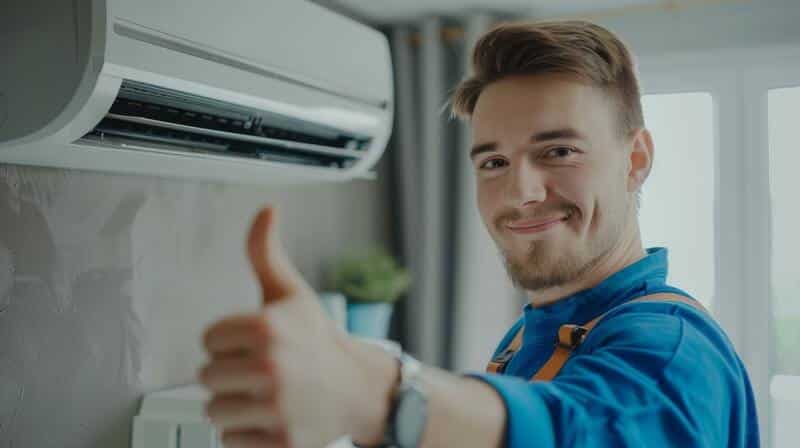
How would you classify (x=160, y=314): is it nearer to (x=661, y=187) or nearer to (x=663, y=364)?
(x=663, y=364)

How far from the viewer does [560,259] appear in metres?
1.07

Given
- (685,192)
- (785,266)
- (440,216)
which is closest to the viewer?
(785,266)

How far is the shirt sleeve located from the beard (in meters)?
0.20

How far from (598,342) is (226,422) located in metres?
0.47

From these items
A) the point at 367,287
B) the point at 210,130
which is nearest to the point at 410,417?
the point at 210,130

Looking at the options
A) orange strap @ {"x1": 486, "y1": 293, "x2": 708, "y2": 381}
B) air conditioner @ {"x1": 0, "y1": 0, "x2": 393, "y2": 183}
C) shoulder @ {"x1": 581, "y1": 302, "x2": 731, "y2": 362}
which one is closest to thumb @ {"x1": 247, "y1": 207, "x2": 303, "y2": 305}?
shoulder @ {"x1": 581, "y1": 302, "x2": 731, "y2": 362}

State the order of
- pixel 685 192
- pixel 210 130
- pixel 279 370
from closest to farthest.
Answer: pixel 279 370 < pixel 210 130 < pixel 685 192

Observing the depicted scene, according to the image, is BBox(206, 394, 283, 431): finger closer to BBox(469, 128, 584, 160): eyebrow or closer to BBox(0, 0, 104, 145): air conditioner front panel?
BBox(469, 128, 584, 160): eyebrow

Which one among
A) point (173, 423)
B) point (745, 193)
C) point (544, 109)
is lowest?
point (173, 423)

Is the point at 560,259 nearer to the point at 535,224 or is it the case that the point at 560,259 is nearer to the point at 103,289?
the point at 535,224

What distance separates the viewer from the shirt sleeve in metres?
0.67

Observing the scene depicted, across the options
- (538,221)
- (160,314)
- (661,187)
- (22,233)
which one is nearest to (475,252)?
(661,187)

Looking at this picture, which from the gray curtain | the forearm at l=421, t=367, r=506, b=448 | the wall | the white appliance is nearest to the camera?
the forearm at l=421, t=367, r=506, b=448

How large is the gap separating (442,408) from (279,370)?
169mm
